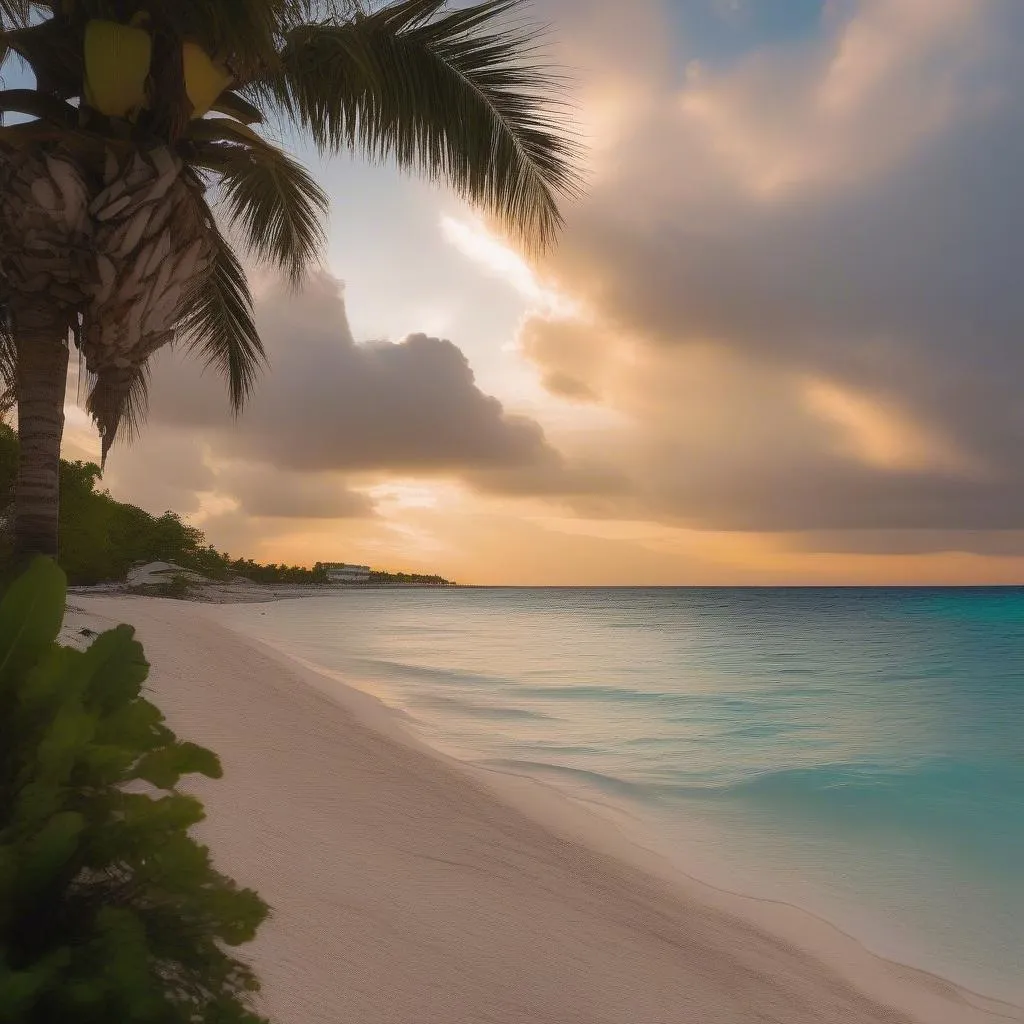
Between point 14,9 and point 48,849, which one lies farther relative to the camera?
point 14,9

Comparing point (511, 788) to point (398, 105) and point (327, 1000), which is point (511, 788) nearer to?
point (327, 1000)

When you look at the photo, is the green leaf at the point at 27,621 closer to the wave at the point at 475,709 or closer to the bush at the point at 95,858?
the bush at the point at 95,858

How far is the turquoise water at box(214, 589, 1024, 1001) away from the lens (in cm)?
522

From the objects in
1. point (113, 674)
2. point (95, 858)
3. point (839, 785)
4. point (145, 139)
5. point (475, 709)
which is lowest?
point (475, 709)

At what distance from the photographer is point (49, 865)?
1.07 metres

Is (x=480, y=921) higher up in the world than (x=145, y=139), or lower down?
lower down

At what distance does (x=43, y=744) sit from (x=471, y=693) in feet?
39.7

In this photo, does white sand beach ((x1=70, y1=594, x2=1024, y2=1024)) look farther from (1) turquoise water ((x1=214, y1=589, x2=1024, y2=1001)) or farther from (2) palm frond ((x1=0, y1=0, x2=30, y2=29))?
(2) palm frond ((x1=0, y1=0, x2=30, y2=29))

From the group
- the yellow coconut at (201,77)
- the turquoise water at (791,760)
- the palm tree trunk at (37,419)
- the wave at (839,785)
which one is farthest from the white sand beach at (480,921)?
the yellow coconut at (201,77)

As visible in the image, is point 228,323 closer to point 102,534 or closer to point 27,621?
point 27,621

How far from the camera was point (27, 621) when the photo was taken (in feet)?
4.17

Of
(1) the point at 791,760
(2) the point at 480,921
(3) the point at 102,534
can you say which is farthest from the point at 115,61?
(3) the point at 102,534

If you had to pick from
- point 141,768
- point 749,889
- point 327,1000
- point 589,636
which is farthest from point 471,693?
point 589,636

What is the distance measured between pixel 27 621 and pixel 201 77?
5198 millimetres
